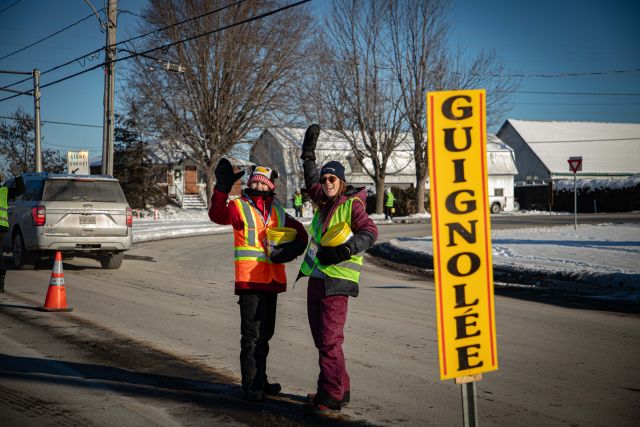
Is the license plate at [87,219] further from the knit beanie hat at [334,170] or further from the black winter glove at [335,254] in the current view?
the black winter glove at [335,254]

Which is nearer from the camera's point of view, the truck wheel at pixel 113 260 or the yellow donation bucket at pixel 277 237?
the yellow donation bucket at pixel 277 237

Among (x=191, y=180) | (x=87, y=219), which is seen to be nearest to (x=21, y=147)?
(x=191, y=180)

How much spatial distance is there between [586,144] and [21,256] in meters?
66.6

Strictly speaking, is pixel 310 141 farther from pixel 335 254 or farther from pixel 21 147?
pixel 21 147

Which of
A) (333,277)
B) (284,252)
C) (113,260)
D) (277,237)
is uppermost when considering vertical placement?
(277,237)

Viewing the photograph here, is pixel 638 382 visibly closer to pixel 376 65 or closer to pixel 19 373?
pixel 19 373

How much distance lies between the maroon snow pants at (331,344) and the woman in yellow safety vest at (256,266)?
511 mm

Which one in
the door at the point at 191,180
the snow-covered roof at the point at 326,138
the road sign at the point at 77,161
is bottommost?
the road sign at the point at 77,161

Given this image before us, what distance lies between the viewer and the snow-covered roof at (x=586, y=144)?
6794 cm

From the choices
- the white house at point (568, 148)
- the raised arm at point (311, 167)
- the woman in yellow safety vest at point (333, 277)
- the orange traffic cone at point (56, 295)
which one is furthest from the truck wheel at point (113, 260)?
the white house at point (568, 148)

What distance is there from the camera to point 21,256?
14273 millimetres

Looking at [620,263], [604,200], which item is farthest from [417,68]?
[620,263]

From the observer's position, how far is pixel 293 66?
137 ft

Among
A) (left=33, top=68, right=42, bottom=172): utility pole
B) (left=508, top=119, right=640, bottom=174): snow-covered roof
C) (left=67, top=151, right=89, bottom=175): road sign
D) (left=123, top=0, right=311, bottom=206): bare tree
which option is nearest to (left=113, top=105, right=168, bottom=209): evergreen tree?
(left=123, top=0, right=311, bottom=206): bare tree
